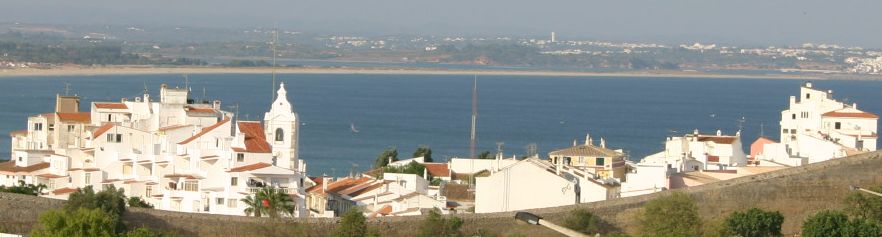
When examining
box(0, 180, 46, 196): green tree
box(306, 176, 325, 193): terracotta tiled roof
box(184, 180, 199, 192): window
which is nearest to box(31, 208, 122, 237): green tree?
box(0, 180, 46, 196): green tree

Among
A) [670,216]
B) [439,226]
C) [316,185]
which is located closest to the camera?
[439,226]

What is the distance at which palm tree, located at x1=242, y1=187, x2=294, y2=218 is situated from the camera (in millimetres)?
34375

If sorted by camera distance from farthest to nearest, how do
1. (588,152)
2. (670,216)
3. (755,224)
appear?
1. (588,152)
2. (670,216)
3. (755,224)

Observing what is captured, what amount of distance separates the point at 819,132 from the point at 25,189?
63.4 feet

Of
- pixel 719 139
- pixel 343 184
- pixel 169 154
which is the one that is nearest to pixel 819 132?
pixel 719 139

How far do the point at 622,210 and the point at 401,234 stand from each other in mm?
3946

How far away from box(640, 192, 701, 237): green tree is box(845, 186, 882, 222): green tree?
8.00ft

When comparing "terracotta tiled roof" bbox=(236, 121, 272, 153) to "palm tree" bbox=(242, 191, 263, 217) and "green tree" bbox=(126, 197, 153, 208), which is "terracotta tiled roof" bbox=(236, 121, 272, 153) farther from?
"palm tree" bbox=(242, 191, 263, 217)

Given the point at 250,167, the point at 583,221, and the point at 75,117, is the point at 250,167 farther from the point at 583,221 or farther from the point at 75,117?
the point at 75,117

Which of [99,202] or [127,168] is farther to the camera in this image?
[127,168]

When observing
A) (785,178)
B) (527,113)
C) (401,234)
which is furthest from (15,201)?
(527,113)

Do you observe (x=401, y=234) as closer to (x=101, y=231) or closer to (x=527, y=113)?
(x=101, y=231)

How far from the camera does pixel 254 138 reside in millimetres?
37625

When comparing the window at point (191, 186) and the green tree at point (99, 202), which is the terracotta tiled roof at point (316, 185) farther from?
the green tree at point (99, 202)
